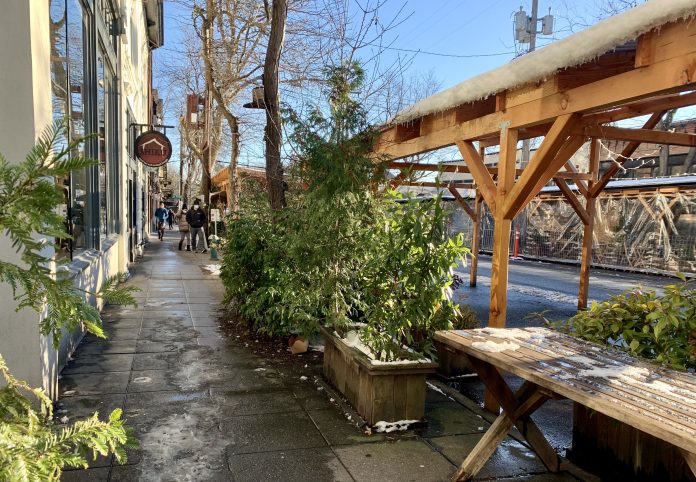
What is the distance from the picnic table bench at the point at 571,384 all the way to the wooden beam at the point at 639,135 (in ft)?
8.33

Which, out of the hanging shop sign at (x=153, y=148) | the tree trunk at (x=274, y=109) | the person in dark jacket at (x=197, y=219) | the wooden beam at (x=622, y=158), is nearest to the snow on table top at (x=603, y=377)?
the tree trunk at (x=274, y=109)

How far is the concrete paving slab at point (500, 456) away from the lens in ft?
10.3

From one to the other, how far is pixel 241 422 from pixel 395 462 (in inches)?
46.5

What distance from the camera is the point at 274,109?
6.77 metres

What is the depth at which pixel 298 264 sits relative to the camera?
4.61 meters

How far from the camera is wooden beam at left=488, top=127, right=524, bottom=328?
4082 mm

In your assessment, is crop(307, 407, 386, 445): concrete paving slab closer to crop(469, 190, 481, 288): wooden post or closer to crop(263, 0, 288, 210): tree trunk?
crop(263, 0, 288, 210): tree trunk

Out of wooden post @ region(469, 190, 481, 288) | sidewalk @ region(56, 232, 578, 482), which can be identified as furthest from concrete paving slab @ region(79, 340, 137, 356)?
wooden post @ region(469, 190, 481, 288)

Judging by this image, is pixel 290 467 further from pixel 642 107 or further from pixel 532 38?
pixel 532 38

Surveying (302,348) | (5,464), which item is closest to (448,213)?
(302,348)

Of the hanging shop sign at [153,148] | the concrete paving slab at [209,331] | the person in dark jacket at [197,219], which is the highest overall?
the hanging shop sign at [153,148]

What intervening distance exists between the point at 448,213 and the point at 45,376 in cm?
316

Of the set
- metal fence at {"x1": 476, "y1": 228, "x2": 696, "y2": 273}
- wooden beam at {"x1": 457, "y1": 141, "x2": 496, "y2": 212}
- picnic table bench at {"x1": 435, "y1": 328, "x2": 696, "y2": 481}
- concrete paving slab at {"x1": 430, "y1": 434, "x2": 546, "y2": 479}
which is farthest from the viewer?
metal fence at {"x1": 476, "y1": 228, "x2": 696, "y2": 273}

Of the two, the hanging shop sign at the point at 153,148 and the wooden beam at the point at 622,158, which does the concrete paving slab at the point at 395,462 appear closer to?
the wooden beam at the point at 622,158
